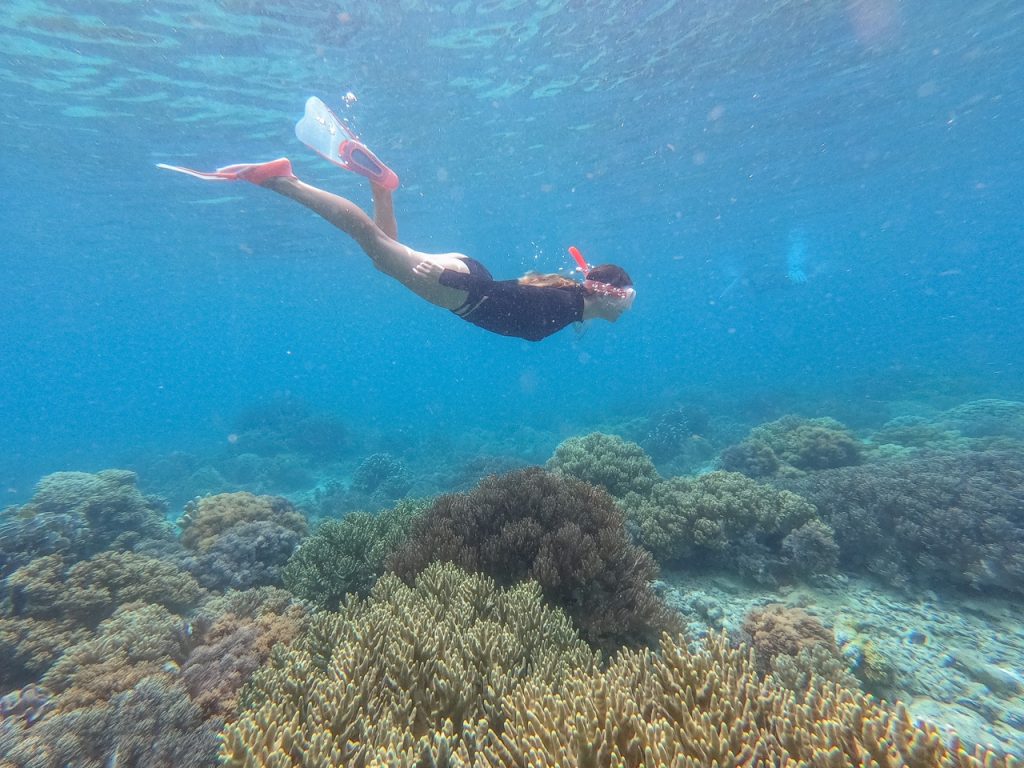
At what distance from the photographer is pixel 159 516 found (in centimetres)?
980

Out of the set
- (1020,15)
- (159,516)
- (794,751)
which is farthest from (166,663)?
(1020,15)

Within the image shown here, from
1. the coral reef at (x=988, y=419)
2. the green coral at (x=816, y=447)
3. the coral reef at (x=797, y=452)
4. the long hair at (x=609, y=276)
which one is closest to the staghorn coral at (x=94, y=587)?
the long hair at (x=609, y=276)

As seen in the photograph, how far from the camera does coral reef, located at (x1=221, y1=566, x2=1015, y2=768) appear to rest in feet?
6.64

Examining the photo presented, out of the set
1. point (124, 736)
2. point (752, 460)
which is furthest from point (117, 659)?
point (752, 460)

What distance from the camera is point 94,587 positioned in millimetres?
5797

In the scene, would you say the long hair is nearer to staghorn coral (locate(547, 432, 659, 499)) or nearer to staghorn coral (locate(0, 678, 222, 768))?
staghorn coral (locate(547, 432, 659, 499))

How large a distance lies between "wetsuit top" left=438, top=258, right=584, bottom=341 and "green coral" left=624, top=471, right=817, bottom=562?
3218 mm

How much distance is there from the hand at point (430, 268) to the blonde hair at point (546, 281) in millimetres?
1240

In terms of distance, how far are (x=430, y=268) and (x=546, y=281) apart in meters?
1.83

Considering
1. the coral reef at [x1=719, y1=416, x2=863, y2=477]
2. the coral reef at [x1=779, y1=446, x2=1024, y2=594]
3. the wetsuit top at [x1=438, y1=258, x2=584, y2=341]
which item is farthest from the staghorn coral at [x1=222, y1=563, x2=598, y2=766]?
the coral reef at [x1=719, y1=416, x2=863, y2=477]

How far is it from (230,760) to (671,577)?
527 cm

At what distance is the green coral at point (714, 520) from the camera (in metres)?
6.11

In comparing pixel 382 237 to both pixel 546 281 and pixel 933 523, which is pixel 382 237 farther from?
pixel 933 523

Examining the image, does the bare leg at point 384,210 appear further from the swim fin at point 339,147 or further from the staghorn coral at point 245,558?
the staghorn coral at point 245,558
